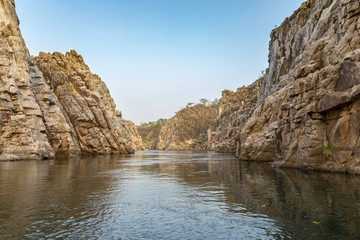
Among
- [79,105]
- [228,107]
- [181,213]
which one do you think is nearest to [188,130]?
[228,107]

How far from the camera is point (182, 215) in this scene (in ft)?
26.3

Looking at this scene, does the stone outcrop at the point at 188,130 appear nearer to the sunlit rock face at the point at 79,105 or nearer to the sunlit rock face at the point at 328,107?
the sunlit rock face at the point at 79,105

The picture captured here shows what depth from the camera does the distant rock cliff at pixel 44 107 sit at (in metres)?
35.6

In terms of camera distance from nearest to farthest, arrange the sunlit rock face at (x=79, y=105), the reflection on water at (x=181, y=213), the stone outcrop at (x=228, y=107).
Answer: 1. the reflection on water at (x=181, y=213)
2. the sunlit rock face at (x=79, y=105)
3. the stone outcrop at (x=228, y=107)

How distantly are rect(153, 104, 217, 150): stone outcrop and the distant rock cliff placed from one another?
255 ft

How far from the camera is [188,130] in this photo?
15725 cm

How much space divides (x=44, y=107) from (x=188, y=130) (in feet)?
377

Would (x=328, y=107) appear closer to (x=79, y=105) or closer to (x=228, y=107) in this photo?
(x=79, y=105)

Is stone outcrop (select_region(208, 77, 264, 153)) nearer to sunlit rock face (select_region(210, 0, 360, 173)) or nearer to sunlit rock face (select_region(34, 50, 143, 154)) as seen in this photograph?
sunlit rock face (select_region(34, 50, 143, 154))

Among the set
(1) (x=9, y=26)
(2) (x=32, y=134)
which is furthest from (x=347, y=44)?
(1) (x=9, y=26)

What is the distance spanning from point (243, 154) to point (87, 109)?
3846 centimetres

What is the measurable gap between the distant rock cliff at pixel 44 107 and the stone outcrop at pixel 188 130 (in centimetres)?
7786

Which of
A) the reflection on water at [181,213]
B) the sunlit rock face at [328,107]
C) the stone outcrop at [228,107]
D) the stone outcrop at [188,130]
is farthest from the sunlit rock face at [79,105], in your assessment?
the stone outcrop at [188,130]

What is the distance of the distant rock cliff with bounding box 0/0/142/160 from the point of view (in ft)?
117
